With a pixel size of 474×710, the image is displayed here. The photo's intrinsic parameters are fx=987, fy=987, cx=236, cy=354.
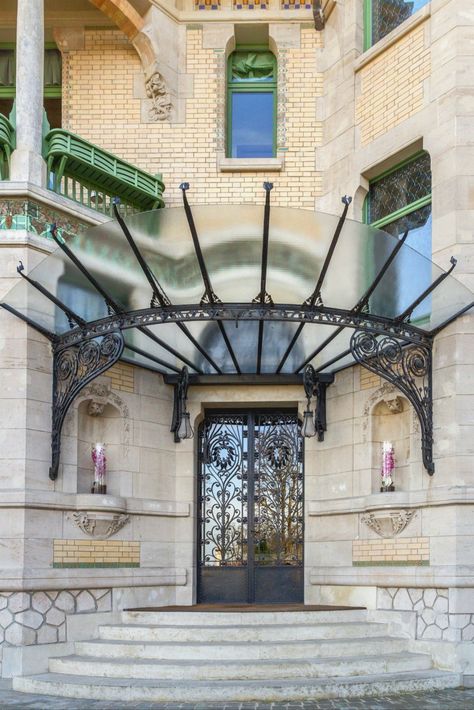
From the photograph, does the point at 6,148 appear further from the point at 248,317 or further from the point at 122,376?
the point at 248,317

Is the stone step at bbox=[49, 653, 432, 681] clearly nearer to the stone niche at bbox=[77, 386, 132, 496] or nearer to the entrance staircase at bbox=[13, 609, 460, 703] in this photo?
the entrance staircase at bbox=[13, 609, 460, 703]

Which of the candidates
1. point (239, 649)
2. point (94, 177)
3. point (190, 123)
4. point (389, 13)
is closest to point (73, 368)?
point (94, 177)

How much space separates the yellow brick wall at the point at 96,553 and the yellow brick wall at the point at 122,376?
6.32ft

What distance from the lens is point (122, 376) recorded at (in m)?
12.5

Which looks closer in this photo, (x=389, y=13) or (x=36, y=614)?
(x=36, y=614)

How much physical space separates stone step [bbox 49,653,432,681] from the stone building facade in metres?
0.58

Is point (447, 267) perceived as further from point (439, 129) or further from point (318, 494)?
point (318, 494)

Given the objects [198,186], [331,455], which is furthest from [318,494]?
[198,186]

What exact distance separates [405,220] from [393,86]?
70.1 inches

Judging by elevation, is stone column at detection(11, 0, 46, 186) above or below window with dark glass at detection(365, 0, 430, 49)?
below

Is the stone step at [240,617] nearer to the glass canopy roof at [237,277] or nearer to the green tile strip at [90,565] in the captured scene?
the green tile strip at [90,565]

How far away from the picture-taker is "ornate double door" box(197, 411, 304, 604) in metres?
13.4

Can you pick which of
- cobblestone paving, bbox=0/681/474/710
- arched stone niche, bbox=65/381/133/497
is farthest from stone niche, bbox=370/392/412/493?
arched stone niche, bbox=65/381/133/497

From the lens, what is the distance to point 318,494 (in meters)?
13.0
